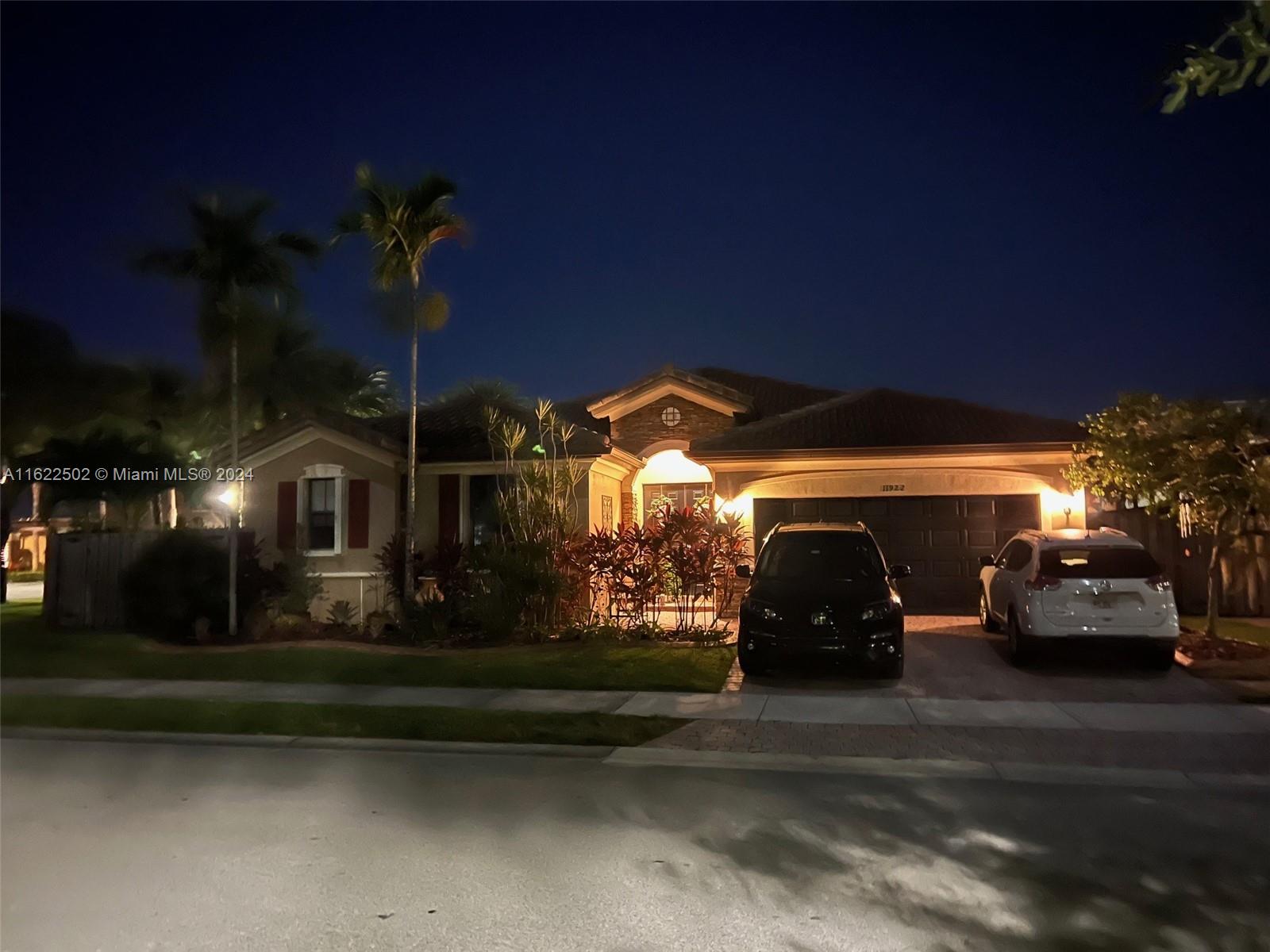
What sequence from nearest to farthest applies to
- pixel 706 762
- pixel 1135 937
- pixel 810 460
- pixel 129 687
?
pixel 1135 937, pixel 706 762, pixel 129 687, pixel 810 460

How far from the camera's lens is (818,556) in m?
13.0

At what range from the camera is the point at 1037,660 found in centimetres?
1249

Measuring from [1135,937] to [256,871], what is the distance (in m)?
4.63

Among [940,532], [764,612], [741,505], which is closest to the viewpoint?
[764,612]

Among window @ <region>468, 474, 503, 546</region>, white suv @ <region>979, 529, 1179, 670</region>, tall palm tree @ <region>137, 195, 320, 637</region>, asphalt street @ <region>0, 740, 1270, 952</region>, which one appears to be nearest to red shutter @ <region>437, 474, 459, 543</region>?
window @ <region>468, 474, 503, 546</region>

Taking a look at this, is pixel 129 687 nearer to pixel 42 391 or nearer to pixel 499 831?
pixel 499 831

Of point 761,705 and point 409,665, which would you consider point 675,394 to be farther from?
point 761,705

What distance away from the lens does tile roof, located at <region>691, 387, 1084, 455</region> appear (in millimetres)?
16859

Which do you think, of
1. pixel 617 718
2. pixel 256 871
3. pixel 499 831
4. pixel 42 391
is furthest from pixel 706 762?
pixel 42 391

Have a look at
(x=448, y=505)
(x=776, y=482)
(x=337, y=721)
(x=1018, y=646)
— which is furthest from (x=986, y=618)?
(x=337, y=721)

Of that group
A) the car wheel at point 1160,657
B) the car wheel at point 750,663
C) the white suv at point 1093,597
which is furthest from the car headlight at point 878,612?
the car wheel at point 1160,657

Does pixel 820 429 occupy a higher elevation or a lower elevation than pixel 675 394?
lower

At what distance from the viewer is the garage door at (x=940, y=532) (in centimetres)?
1719

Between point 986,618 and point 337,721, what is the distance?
10063 millimetres
